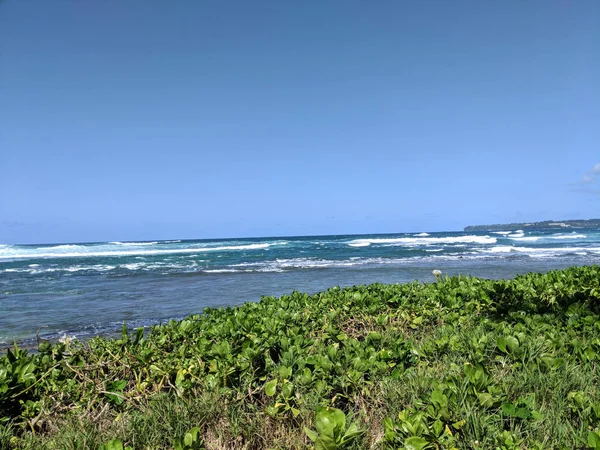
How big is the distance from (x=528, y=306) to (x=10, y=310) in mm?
12619

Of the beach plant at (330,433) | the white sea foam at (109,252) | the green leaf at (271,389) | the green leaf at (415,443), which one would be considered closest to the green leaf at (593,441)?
the green leaf at (415,443)

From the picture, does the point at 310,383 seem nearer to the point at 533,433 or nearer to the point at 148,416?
the point at 148,416

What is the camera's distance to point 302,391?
227 cm

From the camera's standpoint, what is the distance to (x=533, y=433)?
1.90m

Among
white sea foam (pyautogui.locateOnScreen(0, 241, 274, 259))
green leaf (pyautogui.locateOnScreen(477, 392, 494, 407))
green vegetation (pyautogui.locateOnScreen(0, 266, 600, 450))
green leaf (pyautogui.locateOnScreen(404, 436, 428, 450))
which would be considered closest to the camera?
green leaf (pyautogui.locateOnScreen(404, 436, 428, 450))

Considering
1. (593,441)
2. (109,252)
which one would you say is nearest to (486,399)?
(593,441)

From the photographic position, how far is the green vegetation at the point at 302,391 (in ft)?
6.08

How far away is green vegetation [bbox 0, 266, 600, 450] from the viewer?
73.0 inches

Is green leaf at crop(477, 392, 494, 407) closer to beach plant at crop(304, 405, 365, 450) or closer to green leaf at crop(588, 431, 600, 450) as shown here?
green leaf at crop(588, 431, 600, 450)

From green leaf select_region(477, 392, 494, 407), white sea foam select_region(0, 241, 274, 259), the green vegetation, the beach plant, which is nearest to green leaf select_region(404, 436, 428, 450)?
the green vegetation

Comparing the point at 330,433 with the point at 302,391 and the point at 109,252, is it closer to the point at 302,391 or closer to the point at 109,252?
the point at 302,391

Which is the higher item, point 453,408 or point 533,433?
point 453,408

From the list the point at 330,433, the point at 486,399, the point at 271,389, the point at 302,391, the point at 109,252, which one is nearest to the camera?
the point at 330,433

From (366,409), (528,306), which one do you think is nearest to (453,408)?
(366,409)
